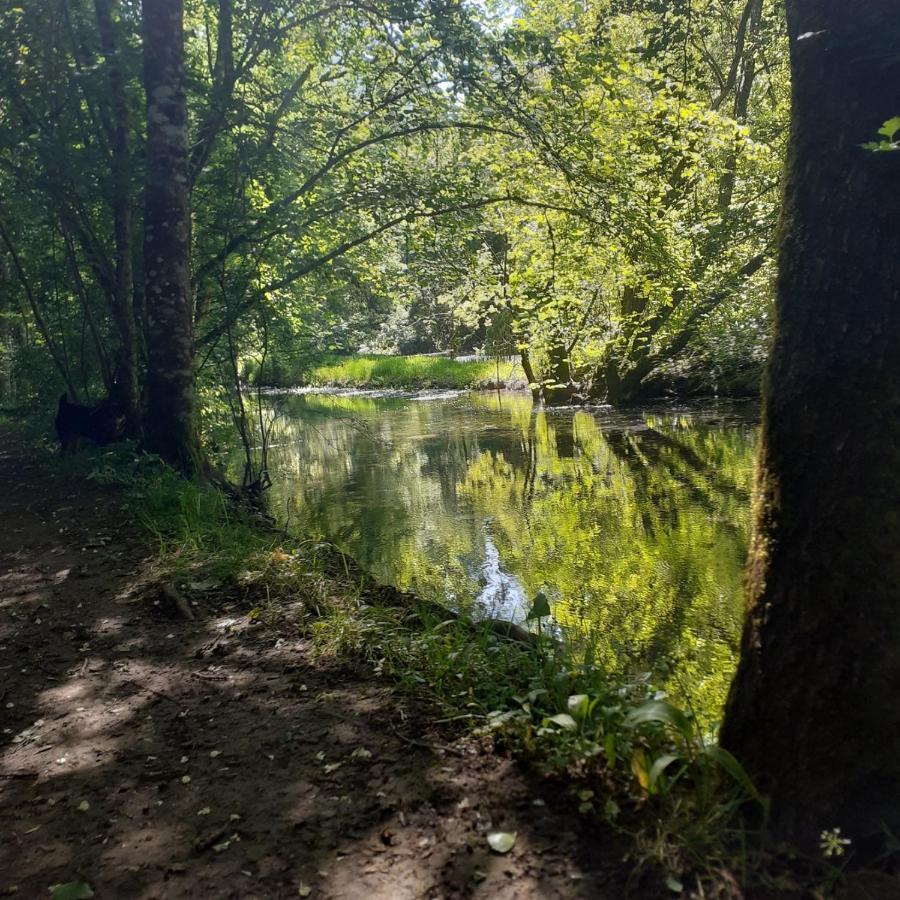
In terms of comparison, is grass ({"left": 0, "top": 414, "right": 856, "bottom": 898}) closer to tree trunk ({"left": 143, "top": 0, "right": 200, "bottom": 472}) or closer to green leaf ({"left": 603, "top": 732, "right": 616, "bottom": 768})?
green leaf ({"left": 603, "top": 732, "right": 616, "bottom": 768})

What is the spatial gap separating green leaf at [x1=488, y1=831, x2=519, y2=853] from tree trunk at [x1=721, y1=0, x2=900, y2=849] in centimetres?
74

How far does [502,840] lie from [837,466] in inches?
Answer: 57.9

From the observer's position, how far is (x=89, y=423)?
994 cm

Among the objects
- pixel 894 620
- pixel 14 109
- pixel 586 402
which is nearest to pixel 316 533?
pixel 14 109

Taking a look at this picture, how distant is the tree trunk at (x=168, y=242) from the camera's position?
6.97 m

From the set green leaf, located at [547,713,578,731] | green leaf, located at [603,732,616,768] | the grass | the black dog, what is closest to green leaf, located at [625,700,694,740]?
the grass

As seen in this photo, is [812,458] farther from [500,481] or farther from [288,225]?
[500,481]

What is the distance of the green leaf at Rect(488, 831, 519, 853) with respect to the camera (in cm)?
218

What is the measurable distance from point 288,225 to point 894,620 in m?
7.76

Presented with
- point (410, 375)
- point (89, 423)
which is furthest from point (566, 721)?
point (410, 375)

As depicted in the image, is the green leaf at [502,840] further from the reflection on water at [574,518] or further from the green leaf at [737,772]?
the reflection on water at [574,518]

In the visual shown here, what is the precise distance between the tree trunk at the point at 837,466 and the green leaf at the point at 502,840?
0.74 m

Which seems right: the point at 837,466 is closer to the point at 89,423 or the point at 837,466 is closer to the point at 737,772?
the point at 737,772

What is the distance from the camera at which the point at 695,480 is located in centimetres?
958
